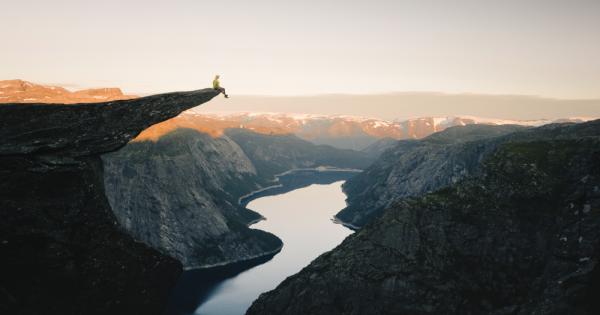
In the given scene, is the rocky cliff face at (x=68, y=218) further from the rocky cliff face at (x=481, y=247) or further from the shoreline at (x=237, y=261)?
the shoreline at (x=237, y=261)

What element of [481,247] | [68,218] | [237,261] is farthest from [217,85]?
[237,261]

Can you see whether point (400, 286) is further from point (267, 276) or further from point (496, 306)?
point (267, 276)

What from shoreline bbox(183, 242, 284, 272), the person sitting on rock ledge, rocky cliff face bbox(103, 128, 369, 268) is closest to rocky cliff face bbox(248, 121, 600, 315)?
the person sitting on rock ledge

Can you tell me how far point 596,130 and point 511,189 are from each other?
65.1 metres

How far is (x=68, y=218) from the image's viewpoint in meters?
27.9

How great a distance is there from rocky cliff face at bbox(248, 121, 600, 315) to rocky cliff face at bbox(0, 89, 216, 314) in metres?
49.8

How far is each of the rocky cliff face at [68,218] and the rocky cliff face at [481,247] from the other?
163ft

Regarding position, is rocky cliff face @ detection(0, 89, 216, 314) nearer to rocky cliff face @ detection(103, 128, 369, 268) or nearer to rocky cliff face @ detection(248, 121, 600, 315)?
rocky cliff face @ detection(248, 121, 600, 315)

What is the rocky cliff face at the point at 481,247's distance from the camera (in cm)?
6284

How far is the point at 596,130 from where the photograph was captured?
12194 centimetres

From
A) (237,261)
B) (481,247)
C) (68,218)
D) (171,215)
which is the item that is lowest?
(237,261)

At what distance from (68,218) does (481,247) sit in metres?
66.5

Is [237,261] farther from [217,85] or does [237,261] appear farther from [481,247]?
[217,85]

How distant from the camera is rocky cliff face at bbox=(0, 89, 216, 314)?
84.3 feet
